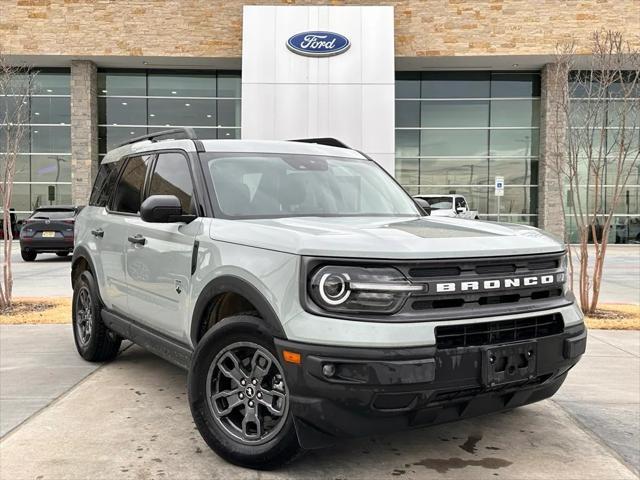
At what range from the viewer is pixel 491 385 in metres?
2.79

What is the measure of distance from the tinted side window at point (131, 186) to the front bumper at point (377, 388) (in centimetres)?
240

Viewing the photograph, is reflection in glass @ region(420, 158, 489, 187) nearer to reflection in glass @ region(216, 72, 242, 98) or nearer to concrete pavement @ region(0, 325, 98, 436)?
reflection in glass @ region(216, 72, 242, 98)

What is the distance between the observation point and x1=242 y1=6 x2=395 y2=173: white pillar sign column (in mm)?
22328

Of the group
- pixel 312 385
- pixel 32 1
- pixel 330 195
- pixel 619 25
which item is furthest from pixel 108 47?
pixel 312 385

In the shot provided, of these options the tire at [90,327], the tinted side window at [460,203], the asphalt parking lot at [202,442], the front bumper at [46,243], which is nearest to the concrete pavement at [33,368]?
the asphalt parking lot at [202,442]

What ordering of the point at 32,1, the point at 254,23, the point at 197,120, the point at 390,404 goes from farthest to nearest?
the point at 197,120 → the point at 32,1 → the point at 254,23 → the point at 390,404

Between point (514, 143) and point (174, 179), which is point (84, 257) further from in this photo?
point (514, 143)

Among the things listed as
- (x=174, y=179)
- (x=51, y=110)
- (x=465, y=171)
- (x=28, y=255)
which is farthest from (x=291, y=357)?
(x=51, y=110)

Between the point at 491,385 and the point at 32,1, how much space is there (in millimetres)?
27088

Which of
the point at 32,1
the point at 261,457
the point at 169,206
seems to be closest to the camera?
the point at 261,457

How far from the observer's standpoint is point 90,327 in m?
5.34

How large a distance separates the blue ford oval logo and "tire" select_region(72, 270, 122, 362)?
725 inches

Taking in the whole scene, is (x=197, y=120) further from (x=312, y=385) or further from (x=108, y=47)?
(x=312, y=385)

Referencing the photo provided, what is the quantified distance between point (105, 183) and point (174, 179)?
1657 millimetres
